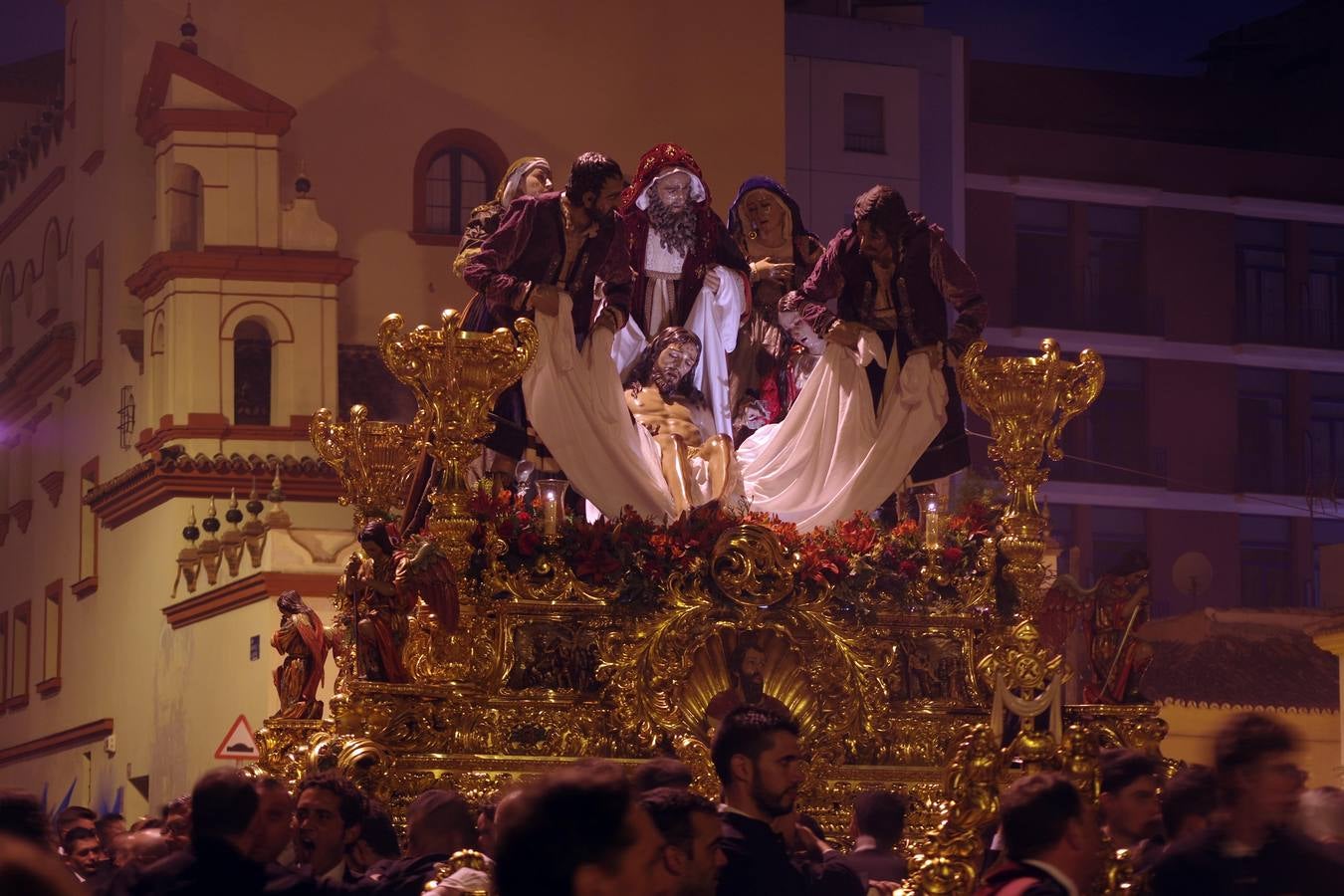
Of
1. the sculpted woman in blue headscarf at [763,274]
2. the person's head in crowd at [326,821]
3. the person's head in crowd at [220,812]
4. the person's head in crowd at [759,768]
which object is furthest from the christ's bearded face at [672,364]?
the person's head in crowd at [220,812]

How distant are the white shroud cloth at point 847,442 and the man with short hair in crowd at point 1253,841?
7031 mm

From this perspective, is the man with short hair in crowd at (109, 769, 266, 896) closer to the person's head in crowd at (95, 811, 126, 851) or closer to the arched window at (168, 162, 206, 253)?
the person's head in crowd at (95, 811, 126, 851)

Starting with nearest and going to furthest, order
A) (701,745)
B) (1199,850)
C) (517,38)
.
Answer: (1199,850), (701,745), (517,38)

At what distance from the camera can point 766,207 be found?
51.0 ft

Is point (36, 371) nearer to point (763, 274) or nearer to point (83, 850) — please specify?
point (763, 274)

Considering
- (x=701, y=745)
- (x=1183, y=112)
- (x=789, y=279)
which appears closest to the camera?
(x=701, y=745)

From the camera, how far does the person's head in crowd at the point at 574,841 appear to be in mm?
4902

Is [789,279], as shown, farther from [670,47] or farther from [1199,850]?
[670,47]

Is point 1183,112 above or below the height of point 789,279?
above

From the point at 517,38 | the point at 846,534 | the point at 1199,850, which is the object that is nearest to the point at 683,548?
the point at 846,534

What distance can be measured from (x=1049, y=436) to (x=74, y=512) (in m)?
19.5

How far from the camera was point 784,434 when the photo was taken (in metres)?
14.5

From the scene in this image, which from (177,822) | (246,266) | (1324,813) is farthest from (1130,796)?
(246,266)

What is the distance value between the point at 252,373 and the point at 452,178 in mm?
3911
